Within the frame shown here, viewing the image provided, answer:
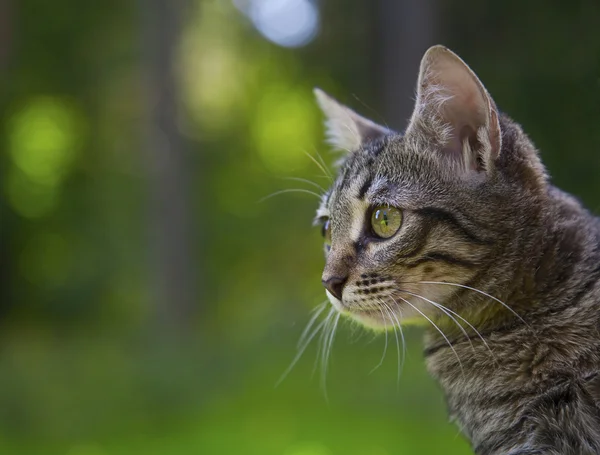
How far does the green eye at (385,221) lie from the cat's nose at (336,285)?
11cm

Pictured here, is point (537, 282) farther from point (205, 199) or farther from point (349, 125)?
point (205, 199)

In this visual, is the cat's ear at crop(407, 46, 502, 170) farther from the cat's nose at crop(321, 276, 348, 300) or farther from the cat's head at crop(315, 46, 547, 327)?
the cat's nose at crop(321, 276, 348, 300)

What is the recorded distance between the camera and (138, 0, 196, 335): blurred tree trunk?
3900 millimetres

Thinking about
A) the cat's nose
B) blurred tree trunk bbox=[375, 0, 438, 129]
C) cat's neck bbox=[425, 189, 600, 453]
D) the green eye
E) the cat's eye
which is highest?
blurred tree trunk bbox=[375, 0, 438, 129]

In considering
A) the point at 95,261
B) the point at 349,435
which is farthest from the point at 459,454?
the point at 95,261

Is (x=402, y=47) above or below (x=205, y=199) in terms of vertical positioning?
below

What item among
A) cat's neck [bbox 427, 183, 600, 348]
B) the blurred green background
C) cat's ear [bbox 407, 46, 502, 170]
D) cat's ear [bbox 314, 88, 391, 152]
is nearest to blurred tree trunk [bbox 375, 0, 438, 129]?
the blurred green background

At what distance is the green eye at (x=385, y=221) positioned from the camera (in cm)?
121

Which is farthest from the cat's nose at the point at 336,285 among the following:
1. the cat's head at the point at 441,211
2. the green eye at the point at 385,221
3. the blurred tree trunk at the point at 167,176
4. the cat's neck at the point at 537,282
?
the blurred tree trunk at the point at 167,176

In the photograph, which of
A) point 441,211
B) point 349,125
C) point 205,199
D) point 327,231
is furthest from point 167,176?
point 441,211

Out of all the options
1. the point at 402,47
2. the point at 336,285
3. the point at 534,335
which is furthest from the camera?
the point at 402,47

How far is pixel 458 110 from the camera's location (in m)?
1.22

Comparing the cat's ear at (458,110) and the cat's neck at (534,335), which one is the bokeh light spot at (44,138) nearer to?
the cat's ear at (458,110)

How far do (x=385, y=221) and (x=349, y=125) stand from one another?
438 mm
